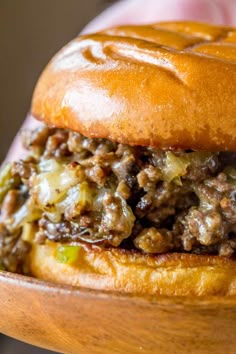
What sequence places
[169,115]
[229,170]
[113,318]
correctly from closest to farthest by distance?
[113,318] → [169,115] → [229,170]

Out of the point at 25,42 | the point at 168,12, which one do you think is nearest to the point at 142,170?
the point at 168,12

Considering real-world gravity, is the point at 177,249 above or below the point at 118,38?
below

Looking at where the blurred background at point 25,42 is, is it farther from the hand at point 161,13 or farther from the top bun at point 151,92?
the top bun at point 151,92

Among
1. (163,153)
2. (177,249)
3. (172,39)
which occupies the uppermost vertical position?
(172,39)

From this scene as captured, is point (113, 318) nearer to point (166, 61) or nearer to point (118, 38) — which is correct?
point (166, 61)

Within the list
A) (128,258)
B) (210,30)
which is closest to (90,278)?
(128,258)

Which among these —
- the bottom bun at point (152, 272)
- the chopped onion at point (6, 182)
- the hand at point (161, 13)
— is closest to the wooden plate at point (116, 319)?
the bottom bun at point (152, 272)

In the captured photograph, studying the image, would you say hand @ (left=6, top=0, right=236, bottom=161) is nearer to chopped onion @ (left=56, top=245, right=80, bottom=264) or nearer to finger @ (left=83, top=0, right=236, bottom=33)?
finger @ (left=83, top=0, right=236, bottom=33)

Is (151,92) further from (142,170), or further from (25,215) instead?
(25,215)
